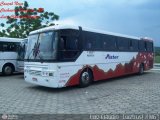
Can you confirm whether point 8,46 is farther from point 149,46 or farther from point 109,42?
point 149,46

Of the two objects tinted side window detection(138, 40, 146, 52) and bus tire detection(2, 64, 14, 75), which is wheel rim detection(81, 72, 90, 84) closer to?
bus tire detection(2, 64, 14, 75)

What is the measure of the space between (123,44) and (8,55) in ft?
26.6

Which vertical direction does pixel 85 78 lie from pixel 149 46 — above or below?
below

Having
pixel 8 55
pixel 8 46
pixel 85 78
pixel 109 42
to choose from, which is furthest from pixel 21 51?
pixel 85 78

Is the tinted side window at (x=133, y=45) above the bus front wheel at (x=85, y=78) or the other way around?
above

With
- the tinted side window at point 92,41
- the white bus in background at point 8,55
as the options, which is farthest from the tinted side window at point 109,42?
the white bus in background at point 8,55

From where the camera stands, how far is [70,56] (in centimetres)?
1105

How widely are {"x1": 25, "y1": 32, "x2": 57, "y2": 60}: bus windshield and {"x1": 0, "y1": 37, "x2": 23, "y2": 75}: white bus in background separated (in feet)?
20.1

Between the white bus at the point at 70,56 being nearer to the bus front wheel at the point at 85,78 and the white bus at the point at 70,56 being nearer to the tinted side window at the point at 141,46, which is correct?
the bus front wheel at the point at 85,78

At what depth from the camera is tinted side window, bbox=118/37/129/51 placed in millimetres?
15597

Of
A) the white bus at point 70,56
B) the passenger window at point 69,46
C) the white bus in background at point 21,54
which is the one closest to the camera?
the white bus at point 70,56

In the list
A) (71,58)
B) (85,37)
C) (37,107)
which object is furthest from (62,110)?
(85,37)

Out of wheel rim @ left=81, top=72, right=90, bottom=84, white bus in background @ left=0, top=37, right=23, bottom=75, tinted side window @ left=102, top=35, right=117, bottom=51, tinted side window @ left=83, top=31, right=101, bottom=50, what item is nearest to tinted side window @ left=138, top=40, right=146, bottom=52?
tinted side window @ left=102, top=35, right=117, bottom=51

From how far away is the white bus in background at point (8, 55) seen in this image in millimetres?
17344
